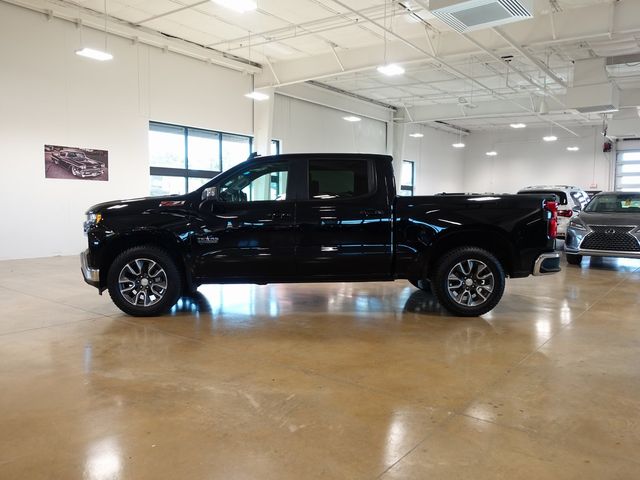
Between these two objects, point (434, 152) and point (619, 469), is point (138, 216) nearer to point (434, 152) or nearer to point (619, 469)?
point (619, 469)

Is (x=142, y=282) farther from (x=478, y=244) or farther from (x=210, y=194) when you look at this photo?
(x=478, y=244)

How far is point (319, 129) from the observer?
17156 mm

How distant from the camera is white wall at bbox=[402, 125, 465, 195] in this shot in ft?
74.9

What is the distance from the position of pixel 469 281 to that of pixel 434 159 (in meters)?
20.3

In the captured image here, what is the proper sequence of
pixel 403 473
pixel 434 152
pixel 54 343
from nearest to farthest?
pixel 403 473 < pixel 54 343 < pixel 434 152

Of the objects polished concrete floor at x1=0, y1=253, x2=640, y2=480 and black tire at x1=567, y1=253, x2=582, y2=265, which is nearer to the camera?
polished concrete floor at x1=0, y1=253, x2=640, y2=480

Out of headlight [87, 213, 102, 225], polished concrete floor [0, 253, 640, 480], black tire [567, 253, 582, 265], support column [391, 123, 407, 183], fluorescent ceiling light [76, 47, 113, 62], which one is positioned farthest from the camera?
support column [391, 123, 407, 183]

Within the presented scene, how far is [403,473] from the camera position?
2.28 metres

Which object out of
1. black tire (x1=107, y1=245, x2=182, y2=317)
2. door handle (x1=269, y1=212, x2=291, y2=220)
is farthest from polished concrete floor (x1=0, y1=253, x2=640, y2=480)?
door handle (x1=269, y1=212, x2=291, y2=220)

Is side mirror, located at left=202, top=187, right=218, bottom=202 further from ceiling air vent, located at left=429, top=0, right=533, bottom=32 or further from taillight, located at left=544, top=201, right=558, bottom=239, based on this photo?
ceiling air vent, located at left=429, top=0, right=533, bottom=32

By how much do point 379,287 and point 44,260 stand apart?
7.07m

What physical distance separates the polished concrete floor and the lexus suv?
2821mm

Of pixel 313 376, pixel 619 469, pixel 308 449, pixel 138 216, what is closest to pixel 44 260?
pixel 138 216

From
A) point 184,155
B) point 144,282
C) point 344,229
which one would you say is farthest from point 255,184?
point 184,155
